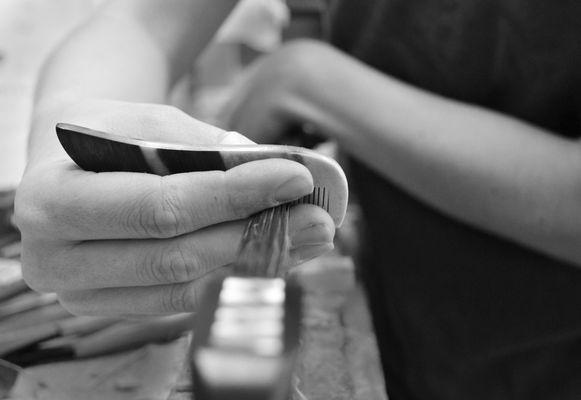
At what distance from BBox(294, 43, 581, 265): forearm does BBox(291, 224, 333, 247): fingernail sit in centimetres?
17

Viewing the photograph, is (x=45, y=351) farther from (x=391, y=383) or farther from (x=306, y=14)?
(x=306, y=14)

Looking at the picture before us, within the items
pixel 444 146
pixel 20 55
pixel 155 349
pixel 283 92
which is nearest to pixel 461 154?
pixel 444 146

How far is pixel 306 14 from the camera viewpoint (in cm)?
68

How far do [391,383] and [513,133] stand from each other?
0.30 metres

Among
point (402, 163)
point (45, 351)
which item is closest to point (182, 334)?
point (45, 351)

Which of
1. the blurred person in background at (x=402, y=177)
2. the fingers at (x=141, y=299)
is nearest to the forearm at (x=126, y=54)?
the blurred person in background at (x=402, y=177)

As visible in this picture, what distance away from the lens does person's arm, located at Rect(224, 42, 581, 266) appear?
1.23 feet

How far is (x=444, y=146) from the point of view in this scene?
0.40 m

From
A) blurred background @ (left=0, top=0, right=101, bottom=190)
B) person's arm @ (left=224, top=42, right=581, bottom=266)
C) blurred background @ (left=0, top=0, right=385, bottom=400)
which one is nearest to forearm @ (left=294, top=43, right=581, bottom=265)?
person's arm @ (left=224, top=42, right=581, bottom=266)

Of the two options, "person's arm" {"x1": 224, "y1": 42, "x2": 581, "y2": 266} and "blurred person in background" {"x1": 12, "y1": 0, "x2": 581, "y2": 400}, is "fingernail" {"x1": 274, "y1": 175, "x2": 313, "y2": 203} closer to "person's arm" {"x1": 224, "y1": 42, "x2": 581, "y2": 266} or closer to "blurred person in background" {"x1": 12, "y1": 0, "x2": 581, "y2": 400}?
"blurred person in background" {"x1": 12, "y1": 0, "x2": 581, "y2": 400}

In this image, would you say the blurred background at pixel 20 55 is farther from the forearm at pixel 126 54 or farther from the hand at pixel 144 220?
the hand at pixel 144 220

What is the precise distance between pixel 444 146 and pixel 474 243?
0.10 metres

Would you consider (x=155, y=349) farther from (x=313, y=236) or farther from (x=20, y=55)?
(x=20, y=55)

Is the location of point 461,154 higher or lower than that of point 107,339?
higher
